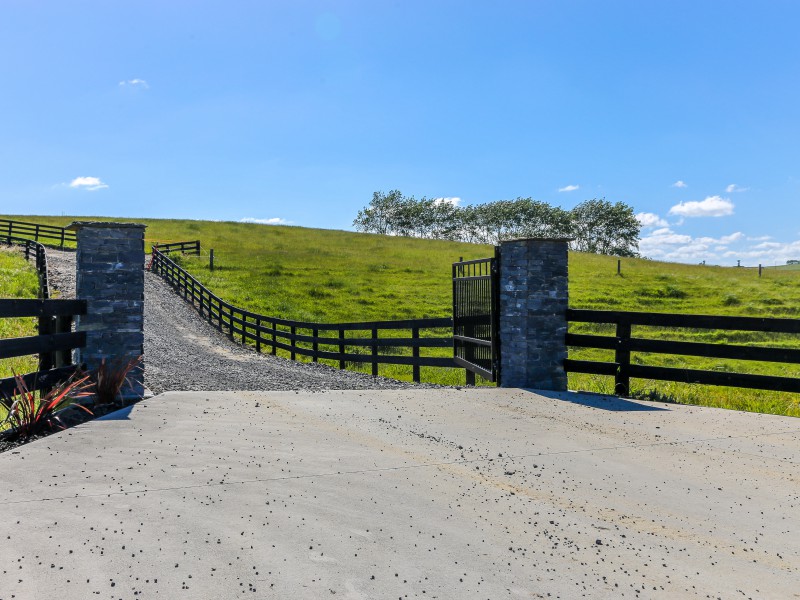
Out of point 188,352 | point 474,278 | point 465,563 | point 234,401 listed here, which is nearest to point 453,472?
point 465,563

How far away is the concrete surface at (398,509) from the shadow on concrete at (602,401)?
100 centimetres

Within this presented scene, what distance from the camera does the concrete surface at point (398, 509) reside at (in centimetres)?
374

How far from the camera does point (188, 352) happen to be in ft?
65.3

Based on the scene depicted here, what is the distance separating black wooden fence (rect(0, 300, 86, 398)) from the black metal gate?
6.24 metres

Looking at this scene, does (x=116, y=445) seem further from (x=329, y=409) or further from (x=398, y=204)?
(x=398, y=204)

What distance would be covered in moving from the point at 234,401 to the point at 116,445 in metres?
2.64

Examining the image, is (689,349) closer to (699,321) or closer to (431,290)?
(699,321)

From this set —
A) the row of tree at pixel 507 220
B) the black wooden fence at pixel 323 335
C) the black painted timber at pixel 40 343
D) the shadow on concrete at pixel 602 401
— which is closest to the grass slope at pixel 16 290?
the black painted timber at pixel 40 343

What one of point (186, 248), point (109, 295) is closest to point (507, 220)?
point (186, 248)

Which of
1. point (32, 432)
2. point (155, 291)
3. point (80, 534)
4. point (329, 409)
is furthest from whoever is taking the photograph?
point (155, 291)

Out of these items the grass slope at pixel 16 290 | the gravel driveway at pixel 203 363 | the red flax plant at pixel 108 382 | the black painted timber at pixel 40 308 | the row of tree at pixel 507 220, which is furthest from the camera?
the row of tree at pixel 507 220

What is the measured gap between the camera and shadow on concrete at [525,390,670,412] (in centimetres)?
925

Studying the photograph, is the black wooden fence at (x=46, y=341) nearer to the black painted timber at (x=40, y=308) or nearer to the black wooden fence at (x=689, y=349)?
the black painted timber at (x=40, y=308)

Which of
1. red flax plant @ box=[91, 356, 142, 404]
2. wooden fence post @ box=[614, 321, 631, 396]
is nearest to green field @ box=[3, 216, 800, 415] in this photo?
wooden fence post @ box=[614, 321, 631, 396]
